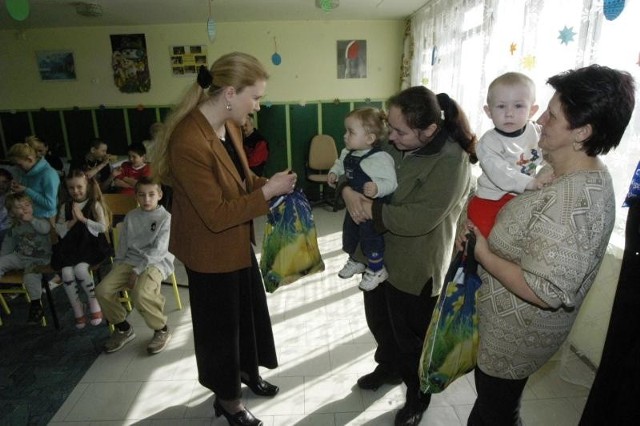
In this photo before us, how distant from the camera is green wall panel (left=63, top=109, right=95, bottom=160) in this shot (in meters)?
6.07

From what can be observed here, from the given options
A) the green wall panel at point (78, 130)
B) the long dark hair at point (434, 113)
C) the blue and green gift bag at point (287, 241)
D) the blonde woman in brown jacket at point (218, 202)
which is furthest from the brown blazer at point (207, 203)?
the green wall panel at point (78, 130)

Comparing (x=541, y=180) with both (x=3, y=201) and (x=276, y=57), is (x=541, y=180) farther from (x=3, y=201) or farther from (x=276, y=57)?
(x=276, y=57)

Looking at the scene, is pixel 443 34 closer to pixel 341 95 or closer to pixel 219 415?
pixel 341 95

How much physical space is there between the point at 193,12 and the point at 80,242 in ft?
11.6

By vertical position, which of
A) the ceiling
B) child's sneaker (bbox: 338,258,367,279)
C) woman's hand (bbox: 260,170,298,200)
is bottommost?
child's sneaker (bbox: 338,258,367,279)

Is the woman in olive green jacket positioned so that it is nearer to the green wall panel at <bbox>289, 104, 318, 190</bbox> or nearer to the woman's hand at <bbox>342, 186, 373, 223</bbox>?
the woman's hand at <bbox>342, 186, 373, 223</bbox>

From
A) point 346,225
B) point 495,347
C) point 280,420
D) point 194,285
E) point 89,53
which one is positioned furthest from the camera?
point 89,53

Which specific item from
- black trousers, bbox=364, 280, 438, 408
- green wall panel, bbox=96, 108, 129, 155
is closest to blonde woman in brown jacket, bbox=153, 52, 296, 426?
black trousers, bbox=364, 280, 438, 408

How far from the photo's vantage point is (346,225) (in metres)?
1.84

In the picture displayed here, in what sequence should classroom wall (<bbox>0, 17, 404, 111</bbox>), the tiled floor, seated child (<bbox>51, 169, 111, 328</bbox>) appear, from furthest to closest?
classroom wall (<bbox>0, 17, 404, 111</bbox>) → seated child (<bbox>51, 169, 111, 328</bbox>) → the tiled floor

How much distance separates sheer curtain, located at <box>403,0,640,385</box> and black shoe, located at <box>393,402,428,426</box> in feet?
3.16

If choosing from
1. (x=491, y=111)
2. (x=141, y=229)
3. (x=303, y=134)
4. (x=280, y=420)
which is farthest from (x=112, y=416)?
(x=303, y=134)

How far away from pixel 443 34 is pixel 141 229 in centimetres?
355

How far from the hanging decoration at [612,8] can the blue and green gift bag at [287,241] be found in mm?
1663
